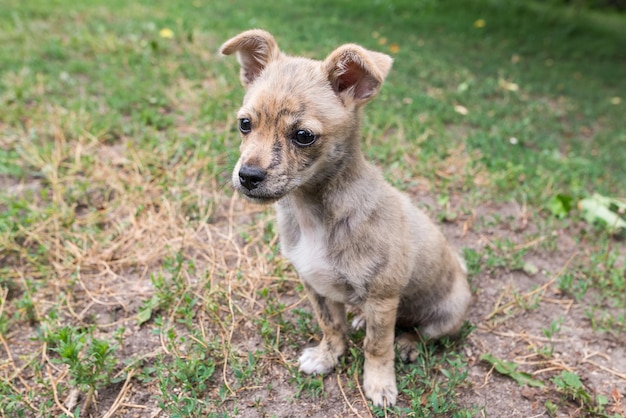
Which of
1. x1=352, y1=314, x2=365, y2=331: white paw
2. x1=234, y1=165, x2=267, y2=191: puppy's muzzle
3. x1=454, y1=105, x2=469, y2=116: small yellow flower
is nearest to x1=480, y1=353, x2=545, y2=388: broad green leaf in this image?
x1=352, y1=314, x2=365, y2=331: white paw

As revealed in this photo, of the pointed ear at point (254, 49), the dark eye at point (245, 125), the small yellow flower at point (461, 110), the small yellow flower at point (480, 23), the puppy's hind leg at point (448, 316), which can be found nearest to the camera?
the dark eye at point (245, 125)

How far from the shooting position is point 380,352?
2967 millimetres

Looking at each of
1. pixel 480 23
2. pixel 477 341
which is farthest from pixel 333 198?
pixel 480 23

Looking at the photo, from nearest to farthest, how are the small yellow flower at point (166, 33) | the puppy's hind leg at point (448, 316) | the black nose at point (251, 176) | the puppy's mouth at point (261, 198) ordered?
the black nose at point (251, 176) → the puppy's mouth at point (261, 198) → the puppy's hind leg at point (448, 316) → the small yellow flower at point (166, 33)

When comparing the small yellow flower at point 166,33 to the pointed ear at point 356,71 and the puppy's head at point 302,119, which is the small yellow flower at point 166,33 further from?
the pointed ear at point 356,71

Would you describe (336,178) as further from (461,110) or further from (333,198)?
(461,110)

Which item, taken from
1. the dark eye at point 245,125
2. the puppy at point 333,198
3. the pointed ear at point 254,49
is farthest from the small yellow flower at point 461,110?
the dark eye at point 245,125

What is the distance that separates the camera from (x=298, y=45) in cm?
840

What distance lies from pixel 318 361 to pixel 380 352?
43 cm

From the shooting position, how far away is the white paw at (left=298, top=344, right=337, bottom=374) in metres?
3.14

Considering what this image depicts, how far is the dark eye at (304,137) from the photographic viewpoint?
8.27 ft

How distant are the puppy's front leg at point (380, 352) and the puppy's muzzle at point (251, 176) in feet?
3.17

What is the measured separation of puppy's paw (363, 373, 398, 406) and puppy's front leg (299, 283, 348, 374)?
0.94 feet

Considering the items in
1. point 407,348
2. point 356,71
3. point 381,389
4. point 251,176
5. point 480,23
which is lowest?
point 480,23
